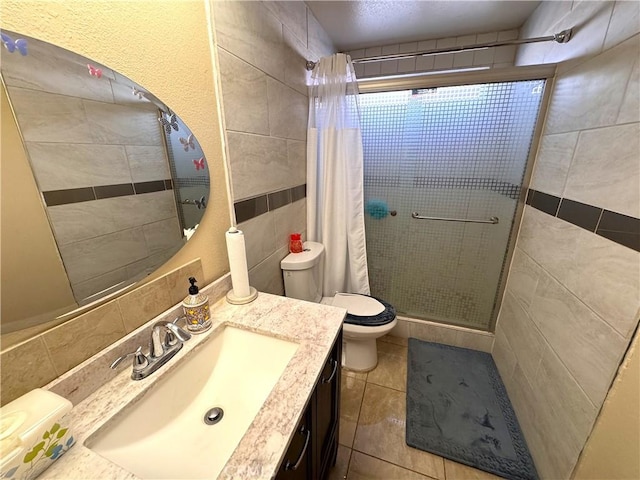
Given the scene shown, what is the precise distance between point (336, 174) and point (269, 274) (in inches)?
30.5

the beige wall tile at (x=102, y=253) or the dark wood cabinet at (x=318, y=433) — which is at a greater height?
the beige wall tile at (x=102, y=253)

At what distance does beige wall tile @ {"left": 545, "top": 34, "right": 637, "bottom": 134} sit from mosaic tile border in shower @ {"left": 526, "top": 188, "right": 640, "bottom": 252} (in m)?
0.31

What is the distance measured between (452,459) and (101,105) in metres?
1.93

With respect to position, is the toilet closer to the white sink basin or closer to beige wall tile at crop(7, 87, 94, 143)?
the white sink basin

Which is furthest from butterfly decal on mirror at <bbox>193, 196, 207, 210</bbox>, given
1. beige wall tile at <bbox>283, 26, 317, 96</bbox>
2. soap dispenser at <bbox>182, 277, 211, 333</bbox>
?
beige wall tile at <bbox>283, 26, 317, 96</bbox>

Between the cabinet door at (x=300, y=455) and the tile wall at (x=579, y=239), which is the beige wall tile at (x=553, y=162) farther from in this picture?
the cabinet door at (x=300, y=455)

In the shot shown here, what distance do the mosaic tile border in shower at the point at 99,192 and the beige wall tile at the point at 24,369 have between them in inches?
11.6

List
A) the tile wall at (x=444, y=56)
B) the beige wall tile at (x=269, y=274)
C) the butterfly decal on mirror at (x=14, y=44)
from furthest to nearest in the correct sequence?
1. the tile wall at (x=444, y=56)
2. the beige wall tile at (x=269, y=274)
3. the butterfly decal on mirror at (x=14, y=44)

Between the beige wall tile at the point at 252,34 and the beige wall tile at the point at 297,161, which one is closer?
the beige wall tile at the point at 252,34

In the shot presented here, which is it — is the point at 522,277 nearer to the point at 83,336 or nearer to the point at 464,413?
the point at 464,413

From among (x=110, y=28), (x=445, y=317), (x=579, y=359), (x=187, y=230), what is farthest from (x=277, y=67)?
(x=445, y=317)

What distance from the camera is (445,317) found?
2016 millimetres

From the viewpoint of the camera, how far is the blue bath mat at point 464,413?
4.14 ft

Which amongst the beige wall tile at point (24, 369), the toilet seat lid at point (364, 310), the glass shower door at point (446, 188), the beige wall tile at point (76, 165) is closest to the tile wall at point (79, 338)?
the beige wall tile at point (24, 369)
